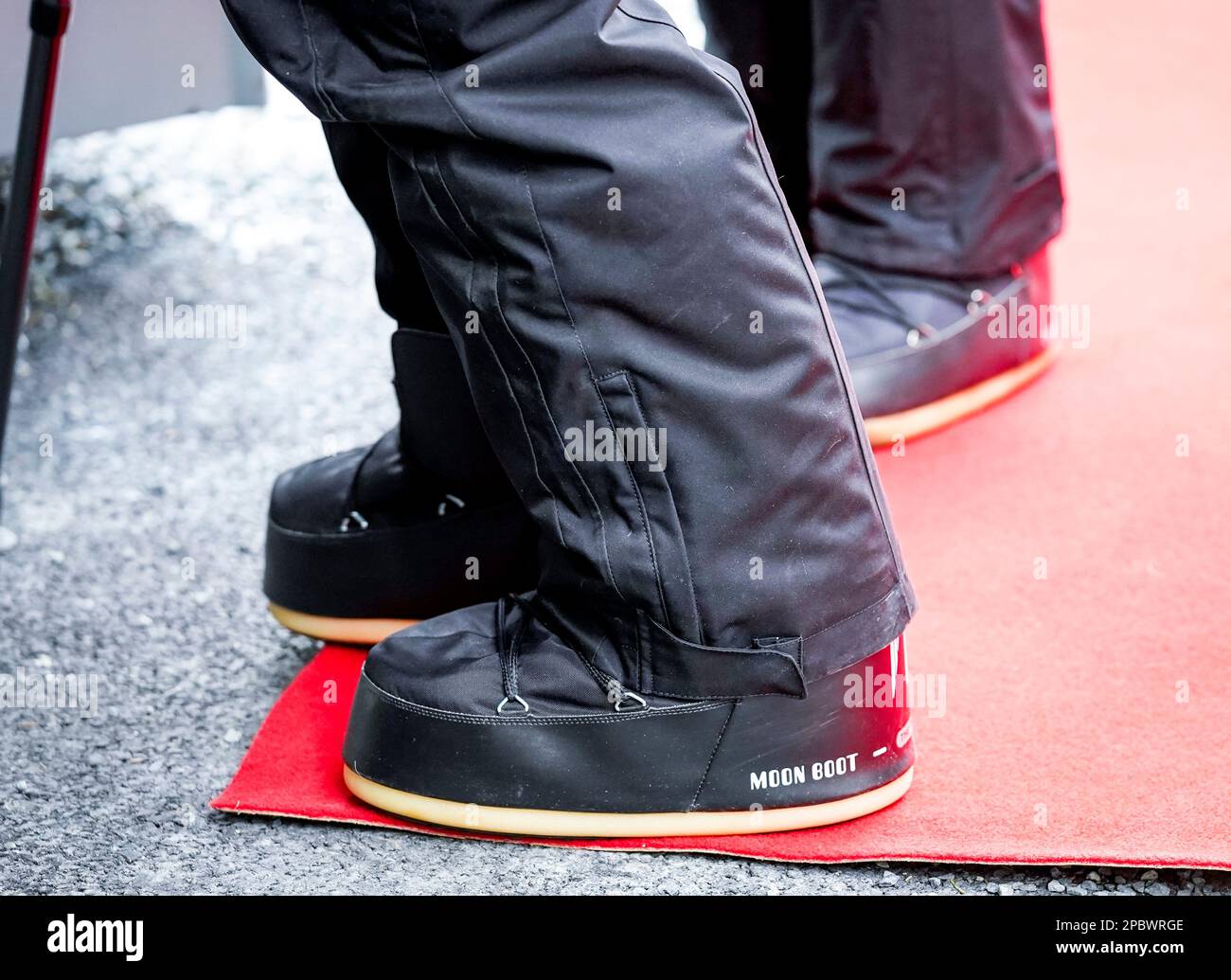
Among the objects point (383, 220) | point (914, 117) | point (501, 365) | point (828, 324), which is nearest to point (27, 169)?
point (383, 220)

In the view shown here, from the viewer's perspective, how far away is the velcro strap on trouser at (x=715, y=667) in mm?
791

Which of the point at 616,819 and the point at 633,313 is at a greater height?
the point at 633,313

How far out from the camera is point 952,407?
56.7 inches

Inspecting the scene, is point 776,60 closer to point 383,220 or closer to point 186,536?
point 383,220

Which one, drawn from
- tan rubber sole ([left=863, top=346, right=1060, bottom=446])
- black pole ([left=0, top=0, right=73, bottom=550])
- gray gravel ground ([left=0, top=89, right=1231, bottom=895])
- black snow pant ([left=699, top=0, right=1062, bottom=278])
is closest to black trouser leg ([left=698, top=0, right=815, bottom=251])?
black snow pant ([left=699, top=0, right=1062, bottom=278])

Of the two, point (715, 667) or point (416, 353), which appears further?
point (416, 353)

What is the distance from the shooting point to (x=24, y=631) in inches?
44.0

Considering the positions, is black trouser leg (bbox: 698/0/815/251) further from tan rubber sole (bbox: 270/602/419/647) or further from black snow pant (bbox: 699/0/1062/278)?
tan rubber sole (bbox: 270/602/419/647)

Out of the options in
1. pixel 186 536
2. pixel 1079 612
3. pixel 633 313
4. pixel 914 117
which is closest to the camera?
pixel 633 313

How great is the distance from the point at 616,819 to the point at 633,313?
304 millimetres

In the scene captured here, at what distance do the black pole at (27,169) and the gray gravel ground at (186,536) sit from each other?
0.65 ft

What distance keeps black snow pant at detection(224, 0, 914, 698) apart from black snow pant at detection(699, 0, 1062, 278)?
2.29ft

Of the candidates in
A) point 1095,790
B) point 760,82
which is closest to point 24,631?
point 1095,790

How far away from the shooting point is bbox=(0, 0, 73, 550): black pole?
109 cm
